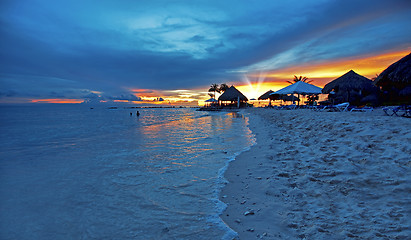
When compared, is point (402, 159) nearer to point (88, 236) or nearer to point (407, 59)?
point (88, 236)

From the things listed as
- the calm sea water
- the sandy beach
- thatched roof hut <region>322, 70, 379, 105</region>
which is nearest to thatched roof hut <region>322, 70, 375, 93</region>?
thatched roof hut <region>322, 70, 379, 105</region>

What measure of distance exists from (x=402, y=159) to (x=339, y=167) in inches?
40.4

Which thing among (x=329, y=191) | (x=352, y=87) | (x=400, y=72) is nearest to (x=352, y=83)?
(x=352, y=87)

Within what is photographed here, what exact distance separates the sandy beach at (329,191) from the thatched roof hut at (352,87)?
61.9 feet

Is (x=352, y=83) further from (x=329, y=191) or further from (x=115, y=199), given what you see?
(x=115, y=199)

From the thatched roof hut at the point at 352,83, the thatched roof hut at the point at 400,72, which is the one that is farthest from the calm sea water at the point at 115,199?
the thatched roof hut at the point at 352,83

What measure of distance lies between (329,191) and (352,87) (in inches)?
888

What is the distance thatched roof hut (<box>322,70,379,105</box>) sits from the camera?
19.7 metres

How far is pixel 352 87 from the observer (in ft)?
65.4

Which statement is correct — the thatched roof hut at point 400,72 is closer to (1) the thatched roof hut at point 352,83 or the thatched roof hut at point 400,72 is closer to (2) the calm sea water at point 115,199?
(2) the calm sea water at point 115,199

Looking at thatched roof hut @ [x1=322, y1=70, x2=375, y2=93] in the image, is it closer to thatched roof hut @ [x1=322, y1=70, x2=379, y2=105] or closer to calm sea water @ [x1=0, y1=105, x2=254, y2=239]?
thatched roof hut @ [x1=322, y1=70, x2=379, y2=105]

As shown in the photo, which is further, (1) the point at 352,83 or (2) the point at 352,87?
(1) the point at 352,83

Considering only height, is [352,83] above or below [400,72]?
above

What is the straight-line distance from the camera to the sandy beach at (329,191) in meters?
2.21
